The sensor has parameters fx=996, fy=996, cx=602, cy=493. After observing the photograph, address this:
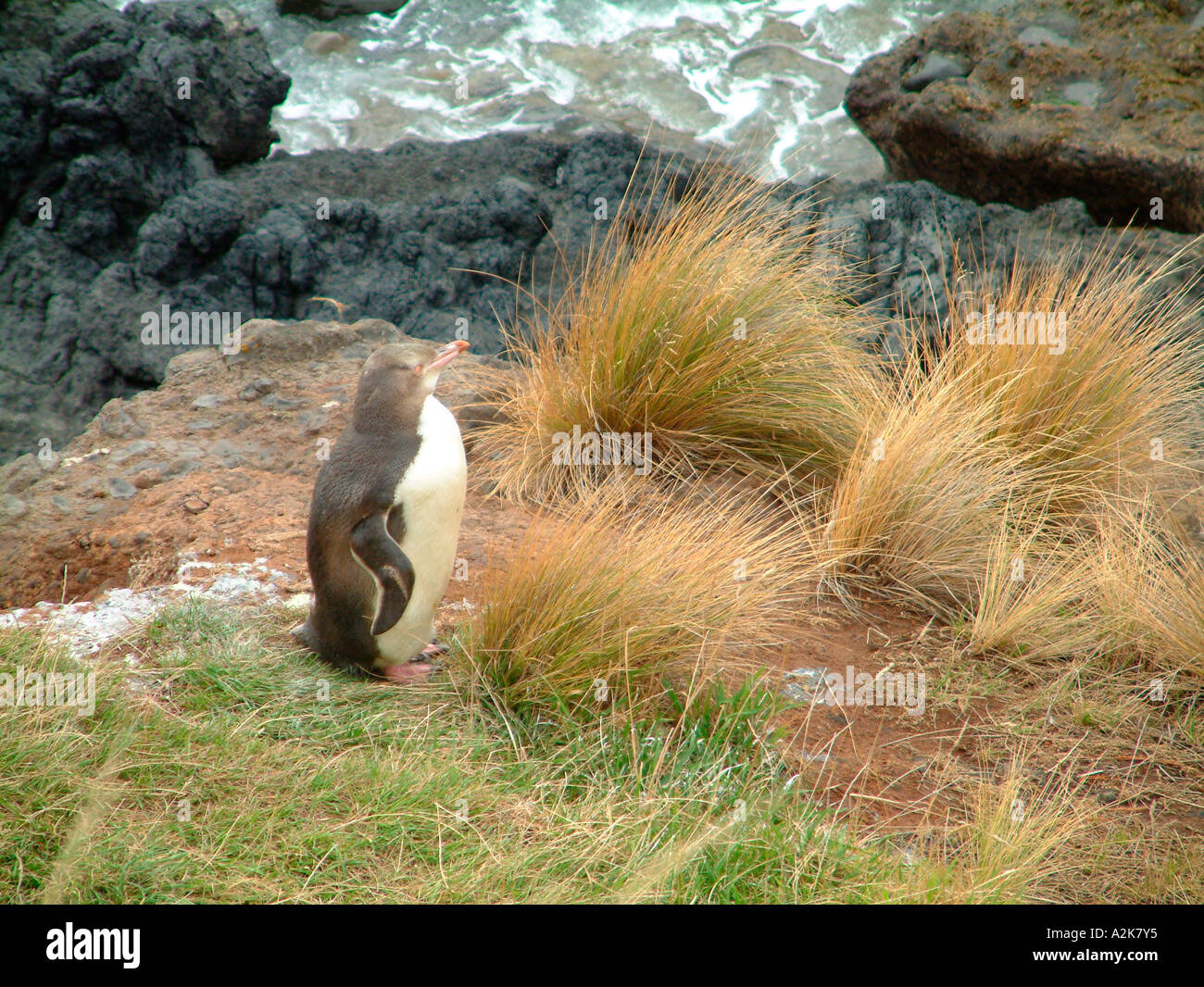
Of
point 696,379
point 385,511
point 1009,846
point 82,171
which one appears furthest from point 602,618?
point 82,171

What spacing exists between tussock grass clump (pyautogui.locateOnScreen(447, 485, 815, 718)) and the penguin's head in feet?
2.10

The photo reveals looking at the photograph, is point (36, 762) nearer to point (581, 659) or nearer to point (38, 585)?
point (581, 659)

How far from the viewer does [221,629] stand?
11.8ft

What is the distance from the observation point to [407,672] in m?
3.53

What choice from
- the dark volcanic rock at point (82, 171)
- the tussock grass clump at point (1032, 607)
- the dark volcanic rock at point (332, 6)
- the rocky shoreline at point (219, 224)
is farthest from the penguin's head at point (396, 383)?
the dark volcanic rock at point (332, 6)

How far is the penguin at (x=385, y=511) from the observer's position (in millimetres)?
3297

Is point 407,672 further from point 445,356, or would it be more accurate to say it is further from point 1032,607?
point 1032,607

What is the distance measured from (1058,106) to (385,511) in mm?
7125

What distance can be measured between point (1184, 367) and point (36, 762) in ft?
20.7

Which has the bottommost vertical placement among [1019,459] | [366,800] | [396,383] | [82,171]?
[366,800]

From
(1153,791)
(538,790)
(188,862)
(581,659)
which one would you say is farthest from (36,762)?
(1153,791)

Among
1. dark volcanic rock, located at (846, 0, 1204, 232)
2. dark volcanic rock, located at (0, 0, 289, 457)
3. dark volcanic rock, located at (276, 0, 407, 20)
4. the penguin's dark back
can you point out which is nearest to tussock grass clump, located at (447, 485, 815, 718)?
the penguin's dark back

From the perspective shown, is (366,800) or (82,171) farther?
(82,171)

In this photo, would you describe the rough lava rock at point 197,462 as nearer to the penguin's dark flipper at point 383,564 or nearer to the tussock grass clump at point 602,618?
the penguin's dark flipper at point 383,564
